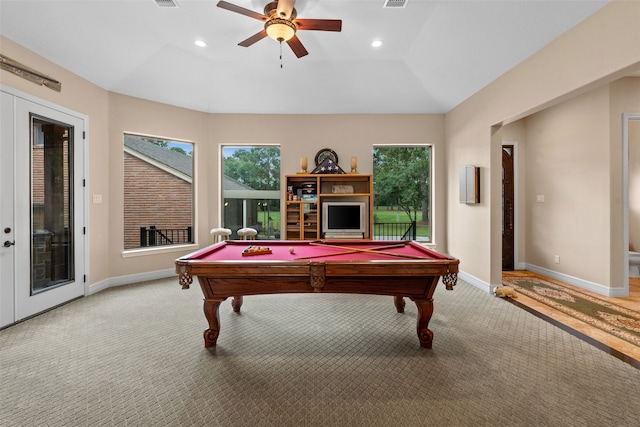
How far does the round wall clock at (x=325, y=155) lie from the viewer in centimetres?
521

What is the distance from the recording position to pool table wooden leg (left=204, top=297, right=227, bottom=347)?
2.42m

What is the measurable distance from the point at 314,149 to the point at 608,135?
432 centimetres

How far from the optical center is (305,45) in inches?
152

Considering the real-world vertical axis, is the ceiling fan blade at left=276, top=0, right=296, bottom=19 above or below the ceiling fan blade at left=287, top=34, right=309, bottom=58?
above

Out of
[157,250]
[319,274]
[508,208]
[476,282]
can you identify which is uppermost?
Answer: [508,208]

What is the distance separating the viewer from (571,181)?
14.3 feet

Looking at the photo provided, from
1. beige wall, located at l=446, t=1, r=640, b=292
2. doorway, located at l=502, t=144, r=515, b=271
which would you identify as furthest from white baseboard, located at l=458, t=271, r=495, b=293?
doorway, located at l=502, t=144, r=515, b=271

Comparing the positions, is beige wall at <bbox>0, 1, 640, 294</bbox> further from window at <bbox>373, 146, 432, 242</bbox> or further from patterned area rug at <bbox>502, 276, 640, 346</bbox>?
patterned area rug at <bbox>502, 276, 640, 346</bbox>

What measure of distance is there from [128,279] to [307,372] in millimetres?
3769

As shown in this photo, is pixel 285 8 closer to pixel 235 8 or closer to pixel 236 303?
pixel 235 8

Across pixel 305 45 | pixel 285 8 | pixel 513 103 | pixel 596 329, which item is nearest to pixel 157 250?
pixel 305 45

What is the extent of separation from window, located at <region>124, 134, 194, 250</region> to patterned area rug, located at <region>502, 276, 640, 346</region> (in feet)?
18.4

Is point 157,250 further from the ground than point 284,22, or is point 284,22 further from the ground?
point 284,22

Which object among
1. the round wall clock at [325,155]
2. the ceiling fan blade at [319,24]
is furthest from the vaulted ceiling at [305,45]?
the round wall clock at [325,155]
